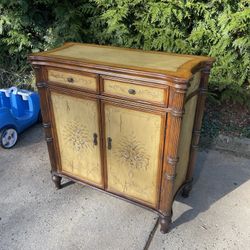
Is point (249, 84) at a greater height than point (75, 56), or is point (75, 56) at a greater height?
point (75, 56)

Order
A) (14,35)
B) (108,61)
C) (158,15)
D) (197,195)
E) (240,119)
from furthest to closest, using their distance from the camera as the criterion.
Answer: (14,35), (240,119), (158,15), (197,195), (108,61)

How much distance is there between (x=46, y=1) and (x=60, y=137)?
1841mm

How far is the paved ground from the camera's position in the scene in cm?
195

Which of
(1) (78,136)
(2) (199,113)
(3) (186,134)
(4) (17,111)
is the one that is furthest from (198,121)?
(4) (17,111)

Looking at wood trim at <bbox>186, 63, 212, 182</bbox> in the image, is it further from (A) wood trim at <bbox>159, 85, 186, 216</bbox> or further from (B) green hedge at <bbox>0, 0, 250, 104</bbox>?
(B) green hedge at <bbox>0, 0, 250, 104</bbox>

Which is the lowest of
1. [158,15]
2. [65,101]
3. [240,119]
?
[240,119]

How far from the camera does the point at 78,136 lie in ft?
6.78

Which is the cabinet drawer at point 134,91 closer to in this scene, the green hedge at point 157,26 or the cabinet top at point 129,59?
the cabinet top at point 129,59

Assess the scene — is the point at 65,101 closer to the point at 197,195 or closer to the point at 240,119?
the point at 197,195

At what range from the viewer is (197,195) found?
2.38m

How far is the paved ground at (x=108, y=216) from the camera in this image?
6.41 feet

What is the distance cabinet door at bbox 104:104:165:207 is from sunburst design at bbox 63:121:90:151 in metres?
0.19

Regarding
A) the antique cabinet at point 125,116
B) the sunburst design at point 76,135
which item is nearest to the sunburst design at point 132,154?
the antique cabinet at point 125,116

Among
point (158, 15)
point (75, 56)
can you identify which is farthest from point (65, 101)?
point (158, 15)
